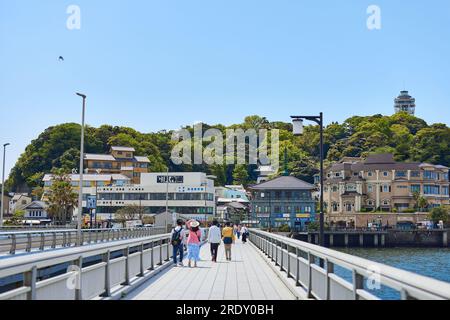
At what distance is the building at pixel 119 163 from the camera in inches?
5497

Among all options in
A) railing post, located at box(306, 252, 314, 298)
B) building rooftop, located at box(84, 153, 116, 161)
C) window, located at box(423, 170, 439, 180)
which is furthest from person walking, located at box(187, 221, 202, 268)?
building rooftop, located at box(84, 153, 116, 161)

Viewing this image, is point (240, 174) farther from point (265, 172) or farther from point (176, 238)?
point (176, 238)

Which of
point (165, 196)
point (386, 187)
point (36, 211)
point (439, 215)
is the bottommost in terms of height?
point (439, 215)

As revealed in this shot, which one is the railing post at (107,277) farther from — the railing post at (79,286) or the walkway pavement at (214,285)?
the railing post at (79,286)

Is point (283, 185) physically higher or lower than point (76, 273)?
higher

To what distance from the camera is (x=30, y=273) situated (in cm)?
757

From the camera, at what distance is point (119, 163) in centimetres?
14262

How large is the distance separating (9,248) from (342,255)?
69.9 ft

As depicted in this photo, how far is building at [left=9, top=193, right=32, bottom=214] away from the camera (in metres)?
132

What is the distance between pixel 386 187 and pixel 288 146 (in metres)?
48.6

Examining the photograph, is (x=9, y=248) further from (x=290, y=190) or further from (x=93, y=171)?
(x=93, y=171)

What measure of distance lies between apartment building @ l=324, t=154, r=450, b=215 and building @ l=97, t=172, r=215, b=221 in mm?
24691

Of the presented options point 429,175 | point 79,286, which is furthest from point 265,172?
point 79,286

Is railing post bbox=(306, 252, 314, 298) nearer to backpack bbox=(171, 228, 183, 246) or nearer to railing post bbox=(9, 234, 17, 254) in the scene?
backpack bbox=(171, 228, 183, 246)
